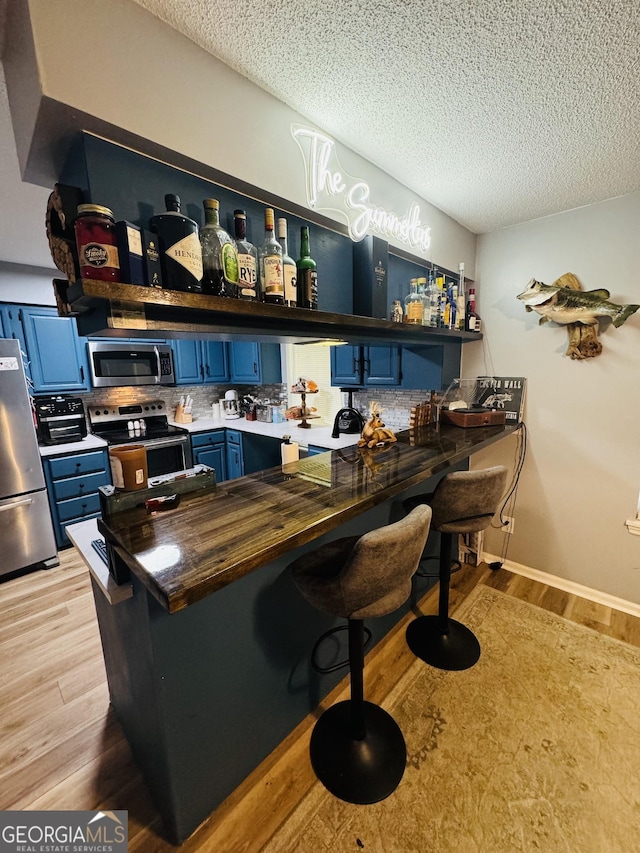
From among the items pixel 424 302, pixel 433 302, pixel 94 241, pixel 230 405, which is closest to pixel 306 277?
pixel 94 241

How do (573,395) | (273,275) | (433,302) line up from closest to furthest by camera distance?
(273,275)
(433,302)
(573,395)

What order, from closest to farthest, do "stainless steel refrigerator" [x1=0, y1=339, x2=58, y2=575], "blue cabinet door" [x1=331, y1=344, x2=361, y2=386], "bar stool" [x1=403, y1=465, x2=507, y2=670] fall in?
"bar stool" [x1=403, y1=465, x2=507, y2=670] → "stainless steel refrigerator" [x1=0, y1=339, x2=58, y2=575] → "blue cabinet door" [x1=331, y1=344, x2=361, y2=386]

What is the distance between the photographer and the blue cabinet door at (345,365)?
112 inches

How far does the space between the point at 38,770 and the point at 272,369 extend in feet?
11.5

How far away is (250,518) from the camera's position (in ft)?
3.75

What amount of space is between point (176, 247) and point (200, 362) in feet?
11.0

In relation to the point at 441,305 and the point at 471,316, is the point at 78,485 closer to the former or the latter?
the point at 441,305

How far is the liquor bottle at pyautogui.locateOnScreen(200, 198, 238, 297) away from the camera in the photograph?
1.11 meters

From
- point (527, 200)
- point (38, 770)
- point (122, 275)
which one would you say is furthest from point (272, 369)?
point (38, 770)

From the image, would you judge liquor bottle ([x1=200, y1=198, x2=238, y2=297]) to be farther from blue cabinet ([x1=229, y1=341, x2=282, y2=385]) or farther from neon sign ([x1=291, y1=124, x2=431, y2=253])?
blue cabinet ([x1=229, y1=341, x2=282, y2=385])

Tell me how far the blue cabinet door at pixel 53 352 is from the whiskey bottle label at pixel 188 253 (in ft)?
8.92

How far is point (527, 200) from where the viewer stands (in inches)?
81.7

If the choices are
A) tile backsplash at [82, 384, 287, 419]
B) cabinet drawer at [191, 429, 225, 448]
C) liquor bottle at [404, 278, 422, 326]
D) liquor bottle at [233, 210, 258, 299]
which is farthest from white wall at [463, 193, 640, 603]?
cabinet drawer at [191, 429, 225, 448]

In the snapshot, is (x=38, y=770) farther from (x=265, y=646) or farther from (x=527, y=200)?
(x=527, y=200)
